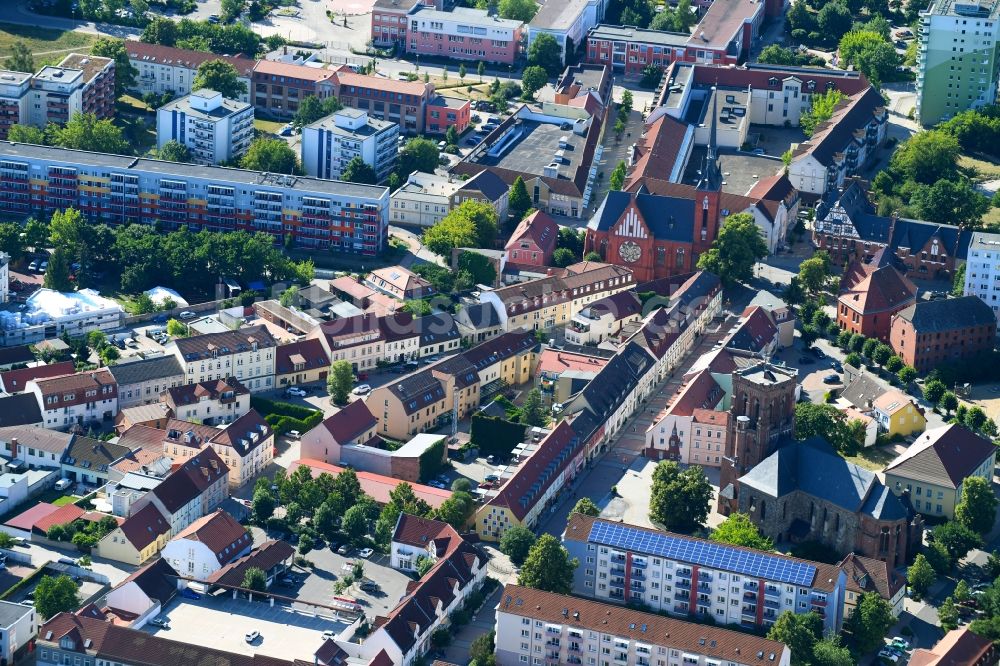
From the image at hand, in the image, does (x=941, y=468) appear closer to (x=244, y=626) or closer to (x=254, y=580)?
(x=254, y=580)

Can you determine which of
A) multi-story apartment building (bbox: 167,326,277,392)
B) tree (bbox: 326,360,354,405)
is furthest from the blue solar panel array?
multi-story apartment building (bbox: 167,326,277,392)

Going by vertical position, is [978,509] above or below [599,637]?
above

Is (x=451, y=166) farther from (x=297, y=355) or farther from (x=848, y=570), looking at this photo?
(x=848, y=570)

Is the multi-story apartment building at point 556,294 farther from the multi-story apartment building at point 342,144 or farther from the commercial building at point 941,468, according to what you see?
the commercial building at point 941,468

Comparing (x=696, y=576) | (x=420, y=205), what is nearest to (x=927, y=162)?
(x=420, y=205)

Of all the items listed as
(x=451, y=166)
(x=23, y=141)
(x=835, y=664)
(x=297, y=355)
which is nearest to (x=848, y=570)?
(x=835, y=664)

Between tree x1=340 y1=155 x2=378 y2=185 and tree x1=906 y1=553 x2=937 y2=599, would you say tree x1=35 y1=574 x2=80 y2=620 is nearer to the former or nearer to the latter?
tree x1=906 y1=553 x2=937 y2=599
